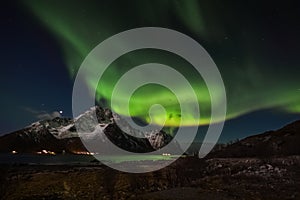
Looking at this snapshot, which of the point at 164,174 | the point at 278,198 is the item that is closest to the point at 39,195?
the point at 164,174

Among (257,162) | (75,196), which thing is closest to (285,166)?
(257,162)

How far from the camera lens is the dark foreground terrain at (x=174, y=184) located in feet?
84.6

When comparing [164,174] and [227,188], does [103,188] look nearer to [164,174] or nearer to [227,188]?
[164,174]

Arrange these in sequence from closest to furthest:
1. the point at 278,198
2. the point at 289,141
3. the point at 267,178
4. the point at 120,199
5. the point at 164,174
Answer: the point at 278,198 < the point at 120,199 < the point at 267,178 < the point at 164,174 < the point at 289,141

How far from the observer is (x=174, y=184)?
111 ft

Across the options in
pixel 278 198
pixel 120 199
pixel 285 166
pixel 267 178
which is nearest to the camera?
pixel 278 198

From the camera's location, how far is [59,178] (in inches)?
1437

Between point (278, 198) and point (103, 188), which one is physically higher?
point (103, 188)

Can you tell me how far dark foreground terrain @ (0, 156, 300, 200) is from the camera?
84.6 ft

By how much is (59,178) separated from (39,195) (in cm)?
678

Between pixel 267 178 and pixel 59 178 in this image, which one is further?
pixel 59 178

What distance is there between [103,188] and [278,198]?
17.2 m

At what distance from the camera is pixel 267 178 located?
30750 mm

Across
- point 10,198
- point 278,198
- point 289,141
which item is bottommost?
point 278,198
